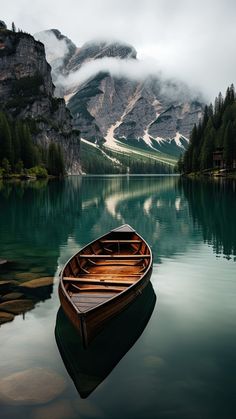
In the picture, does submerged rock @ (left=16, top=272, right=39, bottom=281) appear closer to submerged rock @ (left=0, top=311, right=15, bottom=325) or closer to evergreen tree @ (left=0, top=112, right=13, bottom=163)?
submerged rock @ (left=0, top=311, right=15, bottom=325)

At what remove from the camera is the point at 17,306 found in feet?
54.5

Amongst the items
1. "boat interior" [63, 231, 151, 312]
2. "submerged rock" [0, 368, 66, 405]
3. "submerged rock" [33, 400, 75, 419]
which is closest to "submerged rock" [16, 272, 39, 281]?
"boat interior" [63, 231, 151, 312]

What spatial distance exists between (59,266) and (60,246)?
269 inches

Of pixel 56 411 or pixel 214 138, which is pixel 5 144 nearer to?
pixel 214 138

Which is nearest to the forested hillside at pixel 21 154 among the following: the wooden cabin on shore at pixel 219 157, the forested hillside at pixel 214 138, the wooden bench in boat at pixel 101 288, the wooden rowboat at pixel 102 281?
the forested hillside at pixel 214 138

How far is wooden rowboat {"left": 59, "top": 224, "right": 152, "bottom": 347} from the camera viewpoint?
471 inches

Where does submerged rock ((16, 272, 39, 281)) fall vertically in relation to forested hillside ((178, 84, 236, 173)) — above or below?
below

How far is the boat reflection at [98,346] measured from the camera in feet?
36.4

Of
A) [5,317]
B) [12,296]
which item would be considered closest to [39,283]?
[12,296]

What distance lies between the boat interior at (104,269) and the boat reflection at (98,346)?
1186 mm

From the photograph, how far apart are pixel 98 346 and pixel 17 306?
16.9 feet

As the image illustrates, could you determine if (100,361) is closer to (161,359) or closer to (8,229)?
(161,359)

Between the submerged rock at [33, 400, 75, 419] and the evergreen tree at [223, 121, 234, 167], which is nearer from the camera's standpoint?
the submerged rock at [33, 400, 75, 419]

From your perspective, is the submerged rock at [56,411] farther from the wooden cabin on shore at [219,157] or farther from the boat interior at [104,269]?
the wooden cabin on shore at [219,157]
